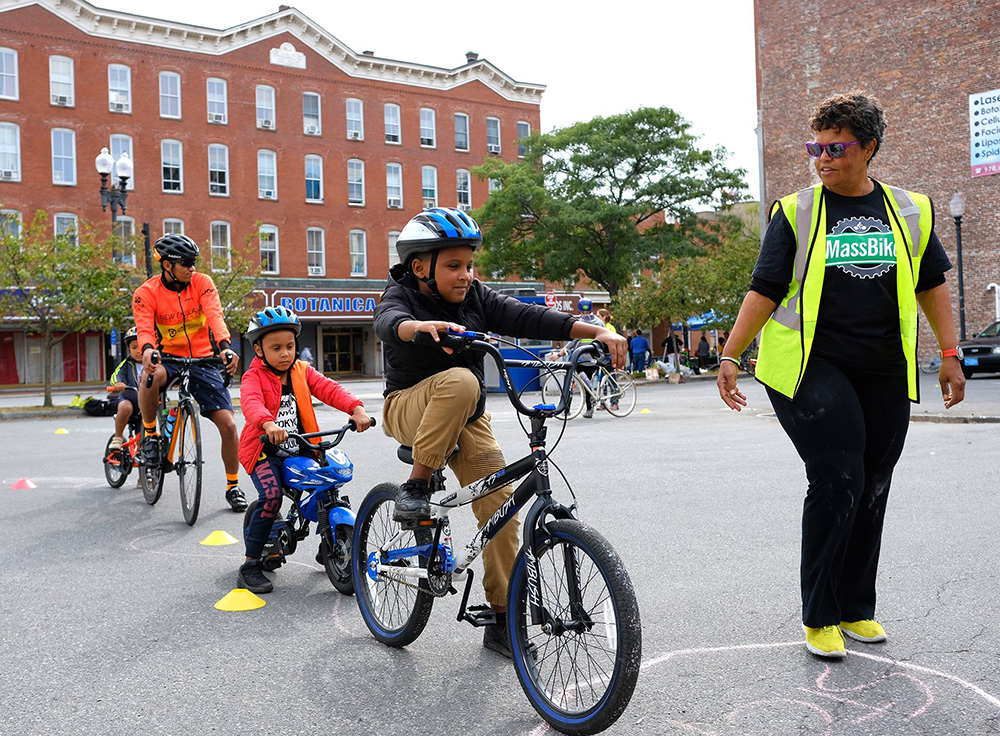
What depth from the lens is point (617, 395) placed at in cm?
1623

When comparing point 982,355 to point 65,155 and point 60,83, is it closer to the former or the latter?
point 65,155

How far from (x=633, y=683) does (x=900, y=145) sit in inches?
1521

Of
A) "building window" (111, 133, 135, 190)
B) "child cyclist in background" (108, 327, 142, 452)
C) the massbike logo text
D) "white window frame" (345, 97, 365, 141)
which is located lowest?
"child cyclist in background" (108, 327, 142, 452)

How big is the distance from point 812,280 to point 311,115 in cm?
4511

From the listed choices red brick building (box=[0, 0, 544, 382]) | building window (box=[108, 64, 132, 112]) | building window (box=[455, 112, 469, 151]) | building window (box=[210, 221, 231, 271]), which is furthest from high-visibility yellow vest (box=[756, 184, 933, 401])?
building window (box=[455, 112, 469, 151])

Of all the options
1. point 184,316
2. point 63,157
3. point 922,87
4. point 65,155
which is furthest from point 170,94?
point 184,316

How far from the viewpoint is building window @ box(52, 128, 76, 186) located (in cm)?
3981

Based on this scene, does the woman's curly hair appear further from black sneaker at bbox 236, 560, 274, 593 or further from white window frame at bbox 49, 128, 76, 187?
white window frame at bbox 49, 128, 76, 187

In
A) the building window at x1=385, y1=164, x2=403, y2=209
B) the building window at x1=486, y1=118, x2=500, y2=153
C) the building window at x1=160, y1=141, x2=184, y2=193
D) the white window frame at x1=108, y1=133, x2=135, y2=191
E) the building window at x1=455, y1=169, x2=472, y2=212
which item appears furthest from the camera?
the building window at x1=486, y1=118, x2=500, y2=153

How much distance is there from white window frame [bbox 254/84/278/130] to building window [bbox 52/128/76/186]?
8113 mm

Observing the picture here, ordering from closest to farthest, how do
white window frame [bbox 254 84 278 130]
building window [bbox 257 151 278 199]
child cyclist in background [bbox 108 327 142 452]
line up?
child cyclist in background [bbox 108 327 142 452] → white window frame [bbox 254 84 278 130] → building window [bbox 257 151 278 199]

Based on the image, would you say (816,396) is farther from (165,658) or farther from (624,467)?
(624,467)

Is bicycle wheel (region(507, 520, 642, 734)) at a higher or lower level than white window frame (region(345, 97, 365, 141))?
lower

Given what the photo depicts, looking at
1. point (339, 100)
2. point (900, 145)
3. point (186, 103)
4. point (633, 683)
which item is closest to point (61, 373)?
point (186, 103)
